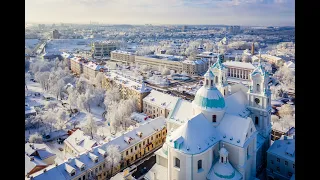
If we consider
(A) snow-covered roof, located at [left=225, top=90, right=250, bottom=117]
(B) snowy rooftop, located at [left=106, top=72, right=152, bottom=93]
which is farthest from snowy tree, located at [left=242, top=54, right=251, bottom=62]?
(A) snow-covered roof, located at [left=225, top=90, right=250, bottom=117]

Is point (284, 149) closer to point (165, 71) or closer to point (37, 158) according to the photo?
point (37, 158)

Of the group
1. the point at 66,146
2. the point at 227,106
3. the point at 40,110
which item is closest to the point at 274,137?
the point at 227,106

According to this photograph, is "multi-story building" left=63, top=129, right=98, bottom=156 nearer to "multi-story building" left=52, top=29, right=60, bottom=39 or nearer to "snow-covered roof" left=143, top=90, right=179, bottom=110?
"snow-covered roof" left=143, top=90, right=179, bottom=110

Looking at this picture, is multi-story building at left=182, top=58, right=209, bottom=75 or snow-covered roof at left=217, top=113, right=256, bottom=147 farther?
multi-story building at left=182, top=58, right=209, bottom=75

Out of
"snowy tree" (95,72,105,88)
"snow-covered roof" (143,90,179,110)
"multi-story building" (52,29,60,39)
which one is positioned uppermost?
"multi-story building" (52,29,60,39)

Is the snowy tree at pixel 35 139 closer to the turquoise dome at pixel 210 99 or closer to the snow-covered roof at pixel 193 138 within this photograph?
the snow-covered roof at pixel 193 138
